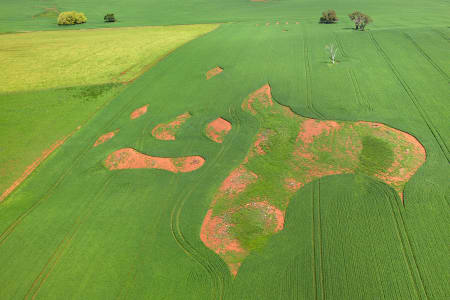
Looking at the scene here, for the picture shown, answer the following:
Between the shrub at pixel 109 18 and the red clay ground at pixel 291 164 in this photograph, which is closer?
the red clay ground at pixel 291 164

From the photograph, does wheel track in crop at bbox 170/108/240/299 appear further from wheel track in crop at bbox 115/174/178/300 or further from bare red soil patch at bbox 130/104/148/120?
bare red soil patch at bbox 130/104/148/120

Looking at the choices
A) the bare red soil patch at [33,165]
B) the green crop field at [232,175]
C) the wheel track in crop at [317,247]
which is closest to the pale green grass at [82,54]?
the green crop field at [232,175]

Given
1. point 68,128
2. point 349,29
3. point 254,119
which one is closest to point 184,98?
point 254,119

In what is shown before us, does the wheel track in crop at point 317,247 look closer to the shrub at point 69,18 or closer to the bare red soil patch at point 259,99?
the bare red soil patch at point 259,99

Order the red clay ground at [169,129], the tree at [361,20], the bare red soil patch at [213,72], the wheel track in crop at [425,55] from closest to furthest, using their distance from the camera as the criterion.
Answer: the red clay ground at [169,129] → the wheel track in crop at [425,55] → the bare red soil patch at [213,72] → the tree at [361,20]

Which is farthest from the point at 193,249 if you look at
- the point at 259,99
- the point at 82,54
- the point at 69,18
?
the point at 69,18

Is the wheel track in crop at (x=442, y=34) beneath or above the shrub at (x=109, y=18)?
beneath

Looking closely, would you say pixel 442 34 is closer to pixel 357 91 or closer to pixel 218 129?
pixel 357 91
